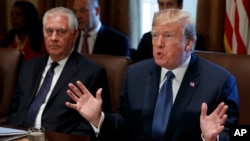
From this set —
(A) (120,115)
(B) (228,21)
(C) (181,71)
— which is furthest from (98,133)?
(B) (228,21)

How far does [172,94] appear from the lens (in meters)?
2.31

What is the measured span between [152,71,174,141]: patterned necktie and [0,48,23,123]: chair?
1102mm

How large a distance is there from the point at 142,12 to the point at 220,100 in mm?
1998

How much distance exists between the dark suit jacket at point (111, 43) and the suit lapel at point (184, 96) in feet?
4.38

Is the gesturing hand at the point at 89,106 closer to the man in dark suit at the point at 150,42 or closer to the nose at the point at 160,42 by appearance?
the nose at the point at 160,42

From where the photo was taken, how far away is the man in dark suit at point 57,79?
8.56 feet

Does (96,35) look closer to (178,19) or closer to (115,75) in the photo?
(115,75)

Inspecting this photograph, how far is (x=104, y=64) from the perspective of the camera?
9.20ft


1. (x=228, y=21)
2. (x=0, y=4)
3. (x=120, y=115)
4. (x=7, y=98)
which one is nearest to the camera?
(x=120, y=115)

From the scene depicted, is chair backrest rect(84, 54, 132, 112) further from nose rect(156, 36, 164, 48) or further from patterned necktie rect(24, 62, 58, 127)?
nose rect(156, 36, 164, 48)

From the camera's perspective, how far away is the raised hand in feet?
6.53

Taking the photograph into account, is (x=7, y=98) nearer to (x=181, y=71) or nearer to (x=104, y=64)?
(x=104, y=64)

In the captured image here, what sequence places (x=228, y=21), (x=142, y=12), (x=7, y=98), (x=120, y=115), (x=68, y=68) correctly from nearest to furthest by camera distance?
(x=120, y=115), (x=68, y=68), (x=7, y=98), (x=228, y=21), (x=142, y=12)

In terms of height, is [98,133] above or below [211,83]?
below
